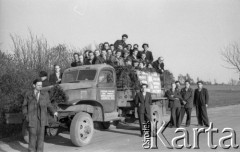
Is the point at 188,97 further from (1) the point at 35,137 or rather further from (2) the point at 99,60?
(1) the point at 35,137

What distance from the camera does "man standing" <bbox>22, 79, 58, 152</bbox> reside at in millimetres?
6879

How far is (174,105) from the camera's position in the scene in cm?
1165

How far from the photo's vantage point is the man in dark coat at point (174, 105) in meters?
11.6

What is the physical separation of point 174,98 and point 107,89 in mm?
3023

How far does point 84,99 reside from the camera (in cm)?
894

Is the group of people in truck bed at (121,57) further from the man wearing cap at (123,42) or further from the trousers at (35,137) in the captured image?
the trousers at (35,137)

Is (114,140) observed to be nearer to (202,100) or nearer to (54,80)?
(54,80)

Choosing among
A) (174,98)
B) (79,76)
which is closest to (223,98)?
(174,98)

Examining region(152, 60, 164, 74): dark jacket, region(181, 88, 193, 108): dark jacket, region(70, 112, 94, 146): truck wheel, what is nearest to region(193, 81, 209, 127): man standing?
region(181, 88, 193, 108): dark jacket

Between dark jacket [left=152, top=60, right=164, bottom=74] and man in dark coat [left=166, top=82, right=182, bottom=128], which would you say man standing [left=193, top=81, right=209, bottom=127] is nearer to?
man in dark coat [left=166, top=82, right=182, bottom=128]

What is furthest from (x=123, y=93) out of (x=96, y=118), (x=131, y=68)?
(x=96, y=118)

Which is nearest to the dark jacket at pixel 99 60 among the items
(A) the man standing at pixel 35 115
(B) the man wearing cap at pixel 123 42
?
(B) the man wearing cap at pixel 123 42

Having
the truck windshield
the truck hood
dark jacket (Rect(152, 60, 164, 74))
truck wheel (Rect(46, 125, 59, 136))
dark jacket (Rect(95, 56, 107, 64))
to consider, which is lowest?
truck wheel (Rect(46, 125, 59, 136))

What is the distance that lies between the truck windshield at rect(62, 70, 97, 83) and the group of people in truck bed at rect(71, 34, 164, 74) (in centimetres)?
99
